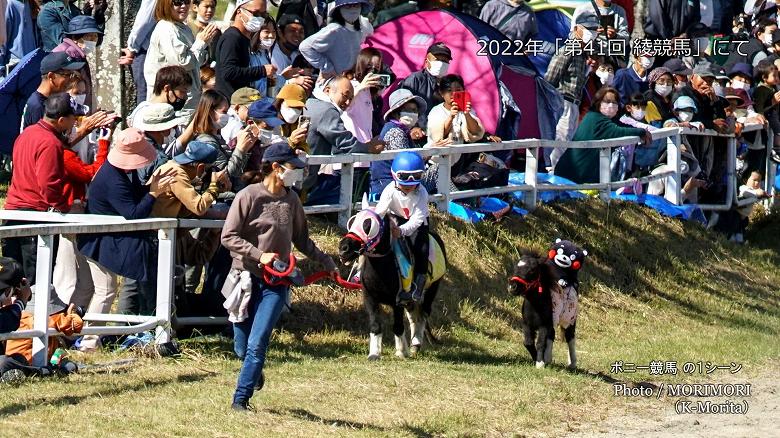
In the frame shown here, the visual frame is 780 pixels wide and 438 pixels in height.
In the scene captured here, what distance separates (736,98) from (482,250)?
23.1ft

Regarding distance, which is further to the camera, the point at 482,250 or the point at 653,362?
the point at 482,250

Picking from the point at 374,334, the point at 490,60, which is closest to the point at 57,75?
the point at 374,334

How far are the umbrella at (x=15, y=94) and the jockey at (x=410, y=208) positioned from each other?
3.70m

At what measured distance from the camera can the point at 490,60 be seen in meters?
18.3

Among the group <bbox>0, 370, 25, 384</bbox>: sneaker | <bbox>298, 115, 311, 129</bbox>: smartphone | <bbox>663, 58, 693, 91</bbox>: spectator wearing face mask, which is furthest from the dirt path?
<bbox>663, 58, 693, 91</bbox>: spectator wearing face mask

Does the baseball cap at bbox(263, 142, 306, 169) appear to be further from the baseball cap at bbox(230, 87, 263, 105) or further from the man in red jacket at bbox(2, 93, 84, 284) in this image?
the baseball cap at bbox(230, 87, 263, 105)

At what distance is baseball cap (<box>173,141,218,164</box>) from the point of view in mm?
12148

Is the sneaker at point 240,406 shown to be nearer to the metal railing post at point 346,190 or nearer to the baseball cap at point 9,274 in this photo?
the baseball cap at point 9,274

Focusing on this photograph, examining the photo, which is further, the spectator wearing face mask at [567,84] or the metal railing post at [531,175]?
the spectator wearing face mask at [567,84]

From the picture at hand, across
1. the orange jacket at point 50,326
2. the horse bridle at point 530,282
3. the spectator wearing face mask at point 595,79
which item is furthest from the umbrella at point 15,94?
the spectator wearing face mask at point 595,79

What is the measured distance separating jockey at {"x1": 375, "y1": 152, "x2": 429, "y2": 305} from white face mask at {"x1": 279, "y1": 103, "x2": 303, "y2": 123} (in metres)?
1.11

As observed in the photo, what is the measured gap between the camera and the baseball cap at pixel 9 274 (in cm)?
1071

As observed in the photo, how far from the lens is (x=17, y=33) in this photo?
53.8ft

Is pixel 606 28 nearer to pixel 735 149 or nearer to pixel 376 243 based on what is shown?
pixel 735 149
